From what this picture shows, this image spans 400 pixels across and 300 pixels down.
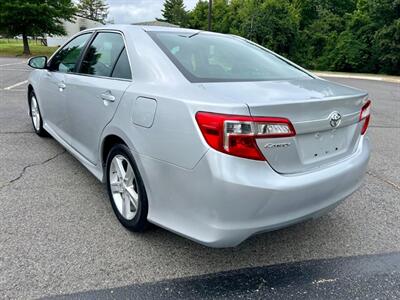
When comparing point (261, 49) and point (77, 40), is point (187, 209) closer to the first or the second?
point (261, 49)

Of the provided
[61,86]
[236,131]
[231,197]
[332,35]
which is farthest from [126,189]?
[332,35]

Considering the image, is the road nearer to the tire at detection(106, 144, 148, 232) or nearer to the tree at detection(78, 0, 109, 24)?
the tire at detection(106, 144, 148, 232)

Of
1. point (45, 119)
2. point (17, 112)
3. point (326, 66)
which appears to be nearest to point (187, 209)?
point (45, 119)

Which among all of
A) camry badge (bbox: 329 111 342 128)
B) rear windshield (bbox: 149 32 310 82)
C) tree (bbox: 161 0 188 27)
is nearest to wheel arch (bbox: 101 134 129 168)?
rear windshield (bbox: 149 32 310 82)

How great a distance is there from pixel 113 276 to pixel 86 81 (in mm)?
1769

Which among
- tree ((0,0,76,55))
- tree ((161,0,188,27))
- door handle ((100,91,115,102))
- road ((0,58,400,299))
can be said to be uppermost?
tree ((161,0,188,27))

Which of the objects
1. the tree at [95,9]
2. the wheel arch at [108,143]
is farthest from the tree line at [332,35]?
the tree at [95,9]

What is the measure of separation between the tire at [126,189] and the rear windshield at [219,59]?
0.76 metres

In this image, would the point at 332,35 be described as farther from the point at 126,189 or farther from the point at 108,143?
the point at 126,189

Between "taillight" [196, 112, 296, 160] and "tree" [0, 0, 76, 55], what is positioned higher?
"tree" [0, 0, 76, 55]

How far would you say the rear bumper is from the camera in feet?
6.57

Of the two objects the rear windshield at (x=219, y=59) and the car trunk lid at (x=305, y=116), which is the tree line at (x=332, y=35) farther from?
the car trunk lid at (x=305, y=116)

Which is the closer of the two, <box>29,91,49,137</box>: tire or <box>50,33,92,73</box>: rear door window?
<box>50,33,92,73</box>: rear door window

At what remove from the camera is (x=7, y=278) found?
230 centimetres
